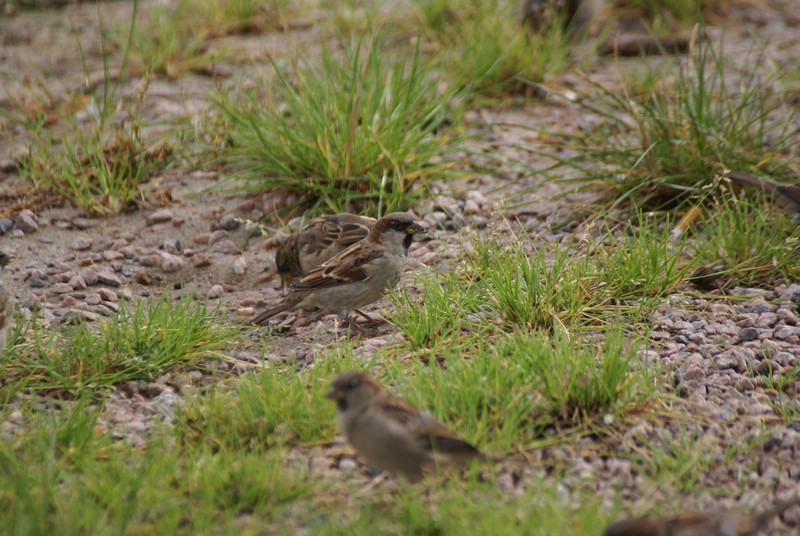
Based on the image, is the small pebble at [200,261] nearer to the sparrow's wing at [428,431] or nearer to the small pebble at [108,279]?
the small pebble at [108,279]

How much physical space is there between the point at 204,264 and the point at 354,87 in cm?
160

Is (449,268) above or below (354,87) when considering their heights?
below

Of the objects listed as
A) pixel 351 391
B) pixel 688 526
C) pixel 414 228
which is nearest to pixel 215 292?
pixel 414 228

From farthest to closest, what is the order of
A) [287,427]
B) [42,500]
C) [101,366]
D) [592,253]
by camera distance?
[592,253], [101,366], [287,427], [42,500]

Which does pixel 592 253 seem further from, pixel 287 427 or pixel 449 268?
pixel 287 427

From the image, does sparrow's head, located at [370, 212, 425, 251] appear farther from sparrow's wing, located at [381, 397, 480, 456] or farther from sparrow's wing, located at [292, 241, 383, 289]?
sparrow's wing, located at [381, 397, 480, 456]

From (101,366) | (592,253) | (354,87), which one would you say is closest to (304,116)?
(354,87)

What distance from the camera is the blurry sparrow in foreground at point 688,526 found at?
2.96m

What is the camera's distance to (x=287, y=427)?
4.05 meters

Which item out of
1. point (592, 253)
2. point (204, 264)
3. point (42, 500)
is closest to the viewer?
point (42, 500)

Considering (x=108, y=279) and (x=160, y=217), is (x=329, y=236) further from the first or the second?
(x=160, y=217)

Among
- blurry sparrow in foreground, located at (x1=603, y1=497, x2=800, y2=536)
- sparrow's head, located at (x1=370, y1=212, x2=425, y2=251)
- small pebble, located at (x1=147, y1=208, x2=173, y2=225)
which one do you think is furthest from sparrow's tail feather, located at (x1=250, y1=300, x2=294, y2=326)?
blurry sparrow in foreground, located at (x1=603, y1=497, x2=800, y2=536)

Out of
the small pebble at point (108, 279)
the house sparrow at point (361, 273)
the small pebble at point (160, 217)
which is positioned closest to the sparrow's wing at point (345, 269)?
the house sparrow at point (361, 273)

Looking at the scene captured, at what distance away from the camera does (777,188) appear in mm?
5852
